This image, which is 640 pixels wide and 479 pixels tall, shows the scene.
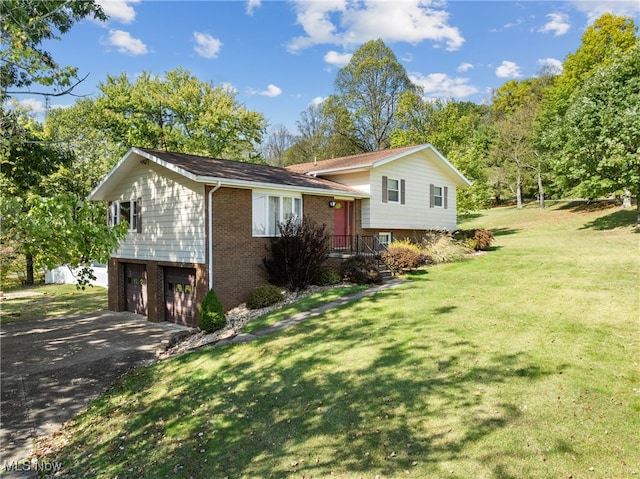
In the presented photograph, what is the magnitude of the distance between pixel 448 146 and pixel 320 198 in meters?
19.3

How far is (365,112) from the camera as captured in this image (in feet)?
135

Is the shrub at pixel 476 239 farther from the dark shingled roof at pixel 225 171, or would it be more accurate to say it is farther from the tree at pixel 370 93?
the tree at pixel 370 93

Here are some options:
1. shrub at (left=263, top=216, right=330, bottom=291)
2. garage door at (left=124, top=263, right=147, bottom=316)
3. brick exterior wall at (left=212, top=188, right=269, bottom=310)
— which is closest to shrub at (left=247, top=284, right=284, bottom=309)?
brick exterior wall at (left=212, top=188, right=269, bottom=310)

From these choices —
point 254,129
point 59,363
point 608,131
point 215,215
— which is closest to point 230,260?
point 215,215

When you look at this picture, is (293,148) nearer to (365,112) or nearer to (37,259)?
(365,112)

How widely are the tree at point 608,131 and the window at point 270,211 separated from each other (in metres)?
16.4

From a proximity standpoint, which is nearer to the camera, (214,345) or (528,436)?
(528,436)

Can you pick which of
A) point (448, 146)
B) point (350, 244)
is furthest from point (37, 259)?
point (448, 146)

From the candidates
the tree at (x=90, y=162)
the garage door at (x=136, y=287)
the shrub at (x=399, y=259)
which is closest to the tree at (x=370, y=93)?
the tree at (x=90, y=162)

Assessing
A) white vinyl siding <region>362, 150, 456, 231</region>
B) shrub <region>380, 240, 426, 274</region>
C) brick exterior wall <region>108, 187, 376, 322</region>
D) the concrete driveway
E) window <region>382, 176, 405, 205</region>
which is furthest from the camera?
window <region>382, 176, 405, 205</region>

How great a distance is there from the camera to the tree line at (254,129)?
5824 mm

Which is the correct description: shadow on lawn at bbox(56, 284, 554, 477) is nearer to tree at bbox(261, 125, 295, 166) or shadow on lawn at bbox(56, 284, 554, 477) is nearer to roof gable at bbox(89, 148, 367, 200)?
roof gable at bbox(89, 148, 367, 200)

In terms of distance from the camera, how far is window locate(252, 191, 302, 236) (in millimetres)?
13242

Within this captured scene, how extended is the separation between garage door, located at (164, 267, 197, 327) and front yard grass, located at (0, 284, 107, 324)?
212 inches
